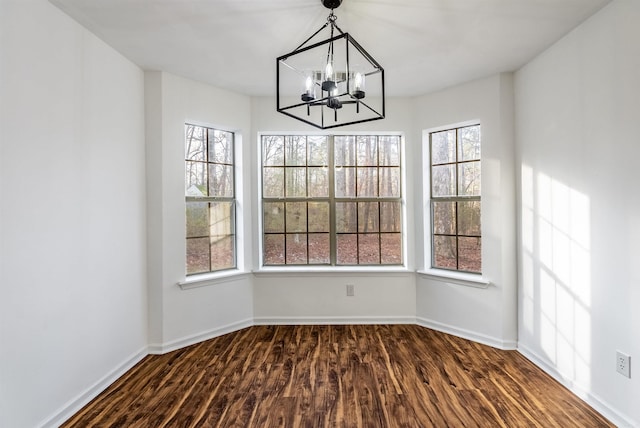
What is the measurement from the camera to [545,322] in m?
2.74

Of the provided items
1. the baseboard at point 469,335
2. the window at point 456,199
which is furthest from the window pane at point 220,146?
the baseboard at point 469,335

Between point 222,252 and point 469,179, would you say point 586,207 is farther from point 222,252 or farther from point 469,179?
point 222,252

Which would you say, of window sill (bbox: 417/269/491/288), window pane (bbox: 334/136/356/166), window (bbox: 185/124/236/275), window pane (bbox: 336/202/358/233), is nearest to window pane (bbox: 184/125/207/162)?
window (bbox: 185/124/236/275)

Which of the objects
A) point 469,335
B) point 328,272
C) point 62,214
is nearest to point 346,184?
point 328,272

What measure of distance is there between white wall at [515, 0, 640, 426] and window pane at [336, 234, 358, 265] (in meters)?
1.72

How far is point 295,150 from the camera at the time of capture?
391 centimetres

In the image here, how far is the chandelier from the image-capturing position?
1.68 m

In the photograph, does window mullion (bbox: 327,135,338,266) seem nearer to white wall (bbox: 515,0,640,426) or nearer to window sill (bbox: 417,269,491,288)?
window sill (bbox: 417,269,491,288)

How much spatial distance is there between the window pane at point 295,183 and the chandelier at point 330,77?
65 centimetres

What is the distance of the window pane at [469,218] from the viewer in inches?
134

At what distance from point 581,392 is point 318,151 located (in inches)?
125

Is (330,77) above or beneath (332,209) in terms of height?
above

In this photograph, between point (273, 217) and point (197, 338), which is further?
point (273, 217)

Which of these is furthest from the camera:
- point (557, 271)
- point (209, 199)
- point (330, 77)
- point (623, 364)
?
point (209, 199)
